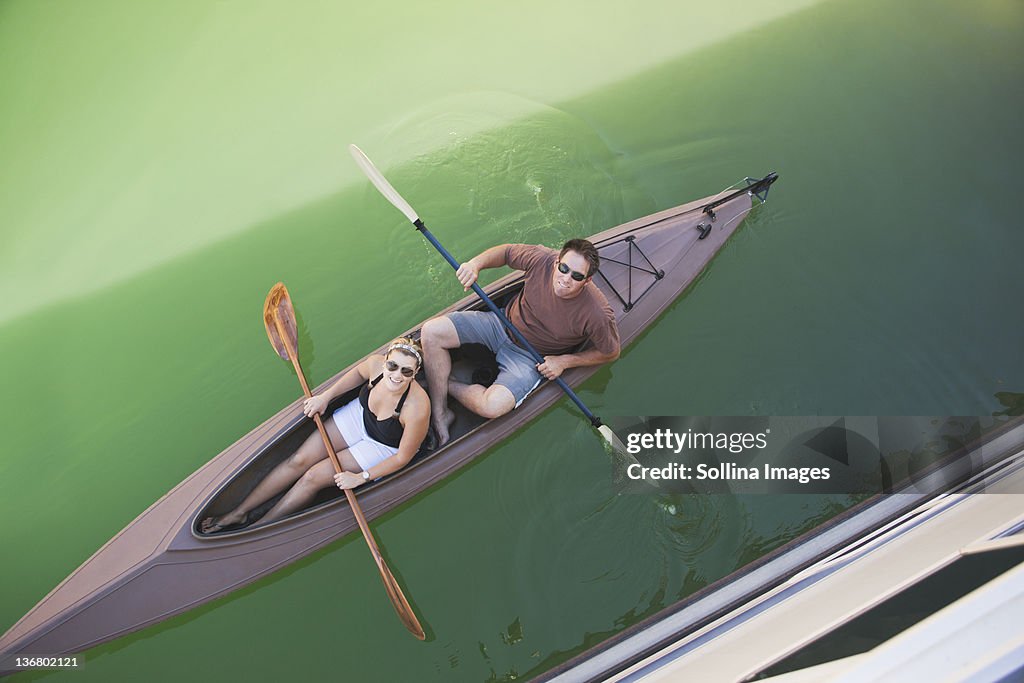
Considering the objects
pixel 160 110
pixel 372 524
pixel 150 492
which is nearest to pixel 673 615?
pixel 372 524

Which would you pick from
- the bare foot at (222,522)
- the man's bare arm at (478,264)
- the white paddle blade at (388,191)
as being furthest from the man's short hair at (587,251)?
the bare foot at (222,522)

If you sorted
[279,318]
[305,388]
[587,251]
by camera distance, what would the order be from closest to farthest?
[587,251] < [305,388] < [279,318]

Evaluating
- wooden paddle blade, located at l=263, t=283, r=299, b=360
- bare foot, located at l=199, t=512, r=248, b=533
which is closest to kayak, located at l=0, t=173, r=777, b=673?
bare foot, located at l=199, t=512, r=248, b=533

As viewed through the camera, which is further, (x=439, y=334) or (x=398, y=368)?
(x=439, y=334)

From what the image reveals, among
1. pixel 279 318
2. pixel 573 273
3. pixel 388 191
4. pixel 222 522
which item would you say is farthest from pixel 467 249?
pixel 222 522

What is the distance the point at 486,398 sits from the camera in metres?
3.10

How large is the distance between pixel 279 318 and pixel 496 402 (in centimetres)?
131

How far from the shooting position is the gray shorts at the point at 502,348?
3160 millimetres

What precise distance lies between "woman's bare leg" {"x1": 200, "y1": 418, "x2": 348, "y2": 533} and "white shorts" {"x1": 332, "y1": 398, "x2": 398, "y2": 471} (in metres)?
0.05

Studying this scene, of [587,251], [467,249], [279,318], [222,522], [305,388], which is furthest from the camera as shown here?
[467,249]

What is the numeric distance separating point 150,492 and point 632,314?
2819 millimetres

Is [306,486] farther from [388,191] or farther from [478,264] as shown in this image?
[388,191]

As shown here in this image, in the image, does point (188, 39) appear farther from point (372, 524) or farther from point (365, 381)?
point (372, 524)

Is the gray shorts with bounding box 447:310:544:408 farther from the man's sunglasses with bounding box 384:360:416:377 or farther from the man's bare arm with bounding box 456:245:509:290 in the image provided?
the man's sunglasses with bounding box 384:360:416:377
